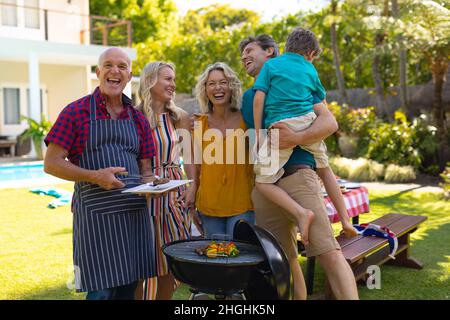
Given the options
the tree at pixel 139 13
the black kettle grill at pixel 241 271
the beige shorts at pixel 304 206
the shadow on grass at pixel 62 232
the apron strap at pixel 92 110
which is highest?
the tree at pixel 139 13

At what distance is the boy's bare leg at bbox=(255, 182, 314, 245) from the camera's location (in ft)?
10.4

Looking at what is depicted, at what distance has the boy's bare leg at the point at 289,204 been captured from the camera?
125 inches

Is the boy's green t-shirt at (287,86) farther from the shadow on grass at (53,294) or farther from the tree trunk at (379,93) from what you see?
the tree trunk at (379,93)

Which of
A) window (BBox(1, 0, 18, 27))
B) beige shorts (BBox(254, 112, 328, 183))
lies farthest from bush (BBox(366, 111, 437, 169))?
window (BBox(1, 0, 18, 27))

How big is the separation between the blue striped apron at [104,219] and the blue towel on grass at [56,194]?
247 inches

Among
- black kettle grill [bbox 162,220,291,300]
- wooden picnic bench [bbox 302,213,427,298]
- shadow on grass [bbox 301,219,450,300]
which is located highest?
black kettle grill [bbox 162,220,291,300]

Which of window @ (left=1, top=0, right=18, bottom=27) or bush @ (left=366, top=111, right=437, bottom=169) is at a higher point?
window @ (left=1, top=0, right=18, bottom=27)

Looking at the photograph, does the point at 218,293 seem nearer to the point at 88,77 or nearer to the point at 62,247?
the point at 62,247

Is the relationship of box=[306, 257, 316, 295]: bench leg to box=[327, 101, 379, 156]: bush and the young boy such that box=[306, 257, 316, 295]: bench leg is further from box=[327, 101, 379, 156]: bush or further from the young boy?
box=[327, 101, 379, 156]: bush

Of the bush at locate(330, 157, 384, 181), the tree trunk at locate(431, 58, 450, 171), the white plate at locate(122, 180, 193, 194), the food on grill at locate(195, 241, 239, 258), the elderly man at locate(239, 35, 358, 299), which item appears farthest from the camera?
the tree trunk at locate(431, 58, 450, 171)

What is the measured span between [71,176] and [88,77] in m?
18.0

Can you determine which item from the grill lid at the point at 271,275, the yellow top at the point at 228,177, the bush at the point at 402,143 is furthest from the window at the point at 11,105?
the grill lid at the point at 271,275

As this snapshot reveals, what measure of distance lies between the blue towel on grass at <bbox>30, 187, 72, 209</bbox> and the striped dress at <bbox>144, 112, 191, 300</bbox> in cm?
585

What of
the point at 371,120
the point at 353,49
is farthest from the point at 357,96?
the point at 371,120
